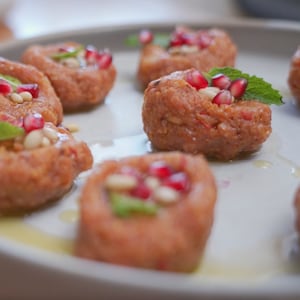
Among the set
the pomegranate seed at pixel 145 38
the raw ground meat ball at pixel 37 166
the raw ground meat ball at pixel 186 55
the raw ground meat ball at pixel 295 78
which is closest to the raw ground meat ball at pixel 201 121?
the raw ground meat ball at pixel 37 166

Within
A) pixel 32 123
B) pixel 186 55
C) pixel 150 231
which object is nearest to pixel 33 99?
pixel 32 123

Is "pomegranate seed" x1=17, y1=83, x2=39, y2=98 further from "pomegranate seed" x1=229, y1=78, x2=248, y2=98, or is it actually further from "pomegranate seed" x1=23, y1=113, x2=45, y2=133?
"pomegranate seed" x1=229, y1=78, x2=248, y2=98

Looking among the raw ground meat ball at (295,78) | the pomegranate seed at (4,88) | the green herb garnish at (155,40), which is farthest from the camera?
the green herb garnish at (155,40)

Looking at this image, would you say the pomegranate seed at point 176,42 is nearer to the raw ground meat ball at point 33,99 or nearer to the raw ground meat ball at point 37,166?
the raw ground meat ball at point 33,99

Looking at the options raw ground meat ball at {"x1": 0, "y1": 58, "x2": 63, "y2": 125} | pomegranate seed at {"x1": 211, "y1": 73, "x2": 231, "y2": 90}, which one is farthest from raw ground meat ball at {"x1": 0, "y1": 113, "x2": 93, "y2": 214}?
pomegranate seed at {"x1": 211, "y1": 73, "x2": 231, "y2": 90}

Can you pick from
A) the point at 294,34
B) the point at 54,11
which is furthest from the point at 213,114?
the point at 54,11

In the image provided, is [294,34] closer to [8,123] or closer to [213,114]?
[213,114]

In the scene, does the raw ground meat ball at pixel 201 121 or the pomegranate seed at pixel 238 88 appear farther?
the pomegranate seed at pixel 238 88

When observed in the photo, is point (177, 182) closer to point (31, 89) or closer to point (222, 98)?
point (222, 98)
